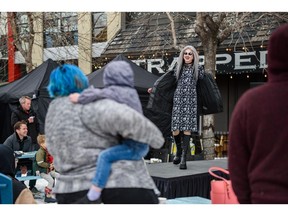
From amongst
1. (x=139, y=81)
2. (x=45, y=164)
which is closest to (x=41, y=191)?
(x=45, y=164)

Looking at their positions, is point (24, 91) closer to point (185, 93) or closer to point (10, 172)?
point (185, 93)

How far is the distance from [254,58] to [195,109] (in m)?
6.44

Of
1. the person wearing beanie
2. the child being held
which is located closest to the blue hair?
the person wearing beanie

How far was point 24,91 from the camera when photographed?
1027 centimetres

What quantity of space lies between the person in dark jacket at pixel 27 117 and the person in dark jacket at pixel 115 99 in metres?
6.14

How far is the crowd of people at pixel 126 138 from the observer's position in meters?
2.02

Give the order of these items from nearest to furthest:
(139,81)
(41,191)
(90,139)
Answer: (90,139) < (41,191) < (139,81)

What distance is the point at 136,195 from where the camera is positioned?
2.42 m

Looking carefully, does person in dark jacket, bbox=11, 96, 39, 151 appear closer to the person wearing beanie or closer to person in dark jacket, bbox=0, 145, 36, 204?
person in dark jacket, bbox=0, 145, 36, 204

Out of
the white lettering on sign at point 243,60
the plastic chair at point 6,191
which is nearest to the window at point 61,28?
the white lettering on sign at point 243,60

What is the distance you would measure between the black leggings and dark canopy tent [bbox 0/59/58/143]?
690 centimetres

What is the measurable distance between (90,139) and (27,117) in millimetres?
6485

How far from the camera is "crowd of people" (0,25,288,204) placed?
2.02m

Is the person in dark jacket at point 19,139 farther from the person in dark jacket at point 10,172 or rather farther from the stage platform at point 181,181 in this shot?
the person in dark jacket at point 10,172
